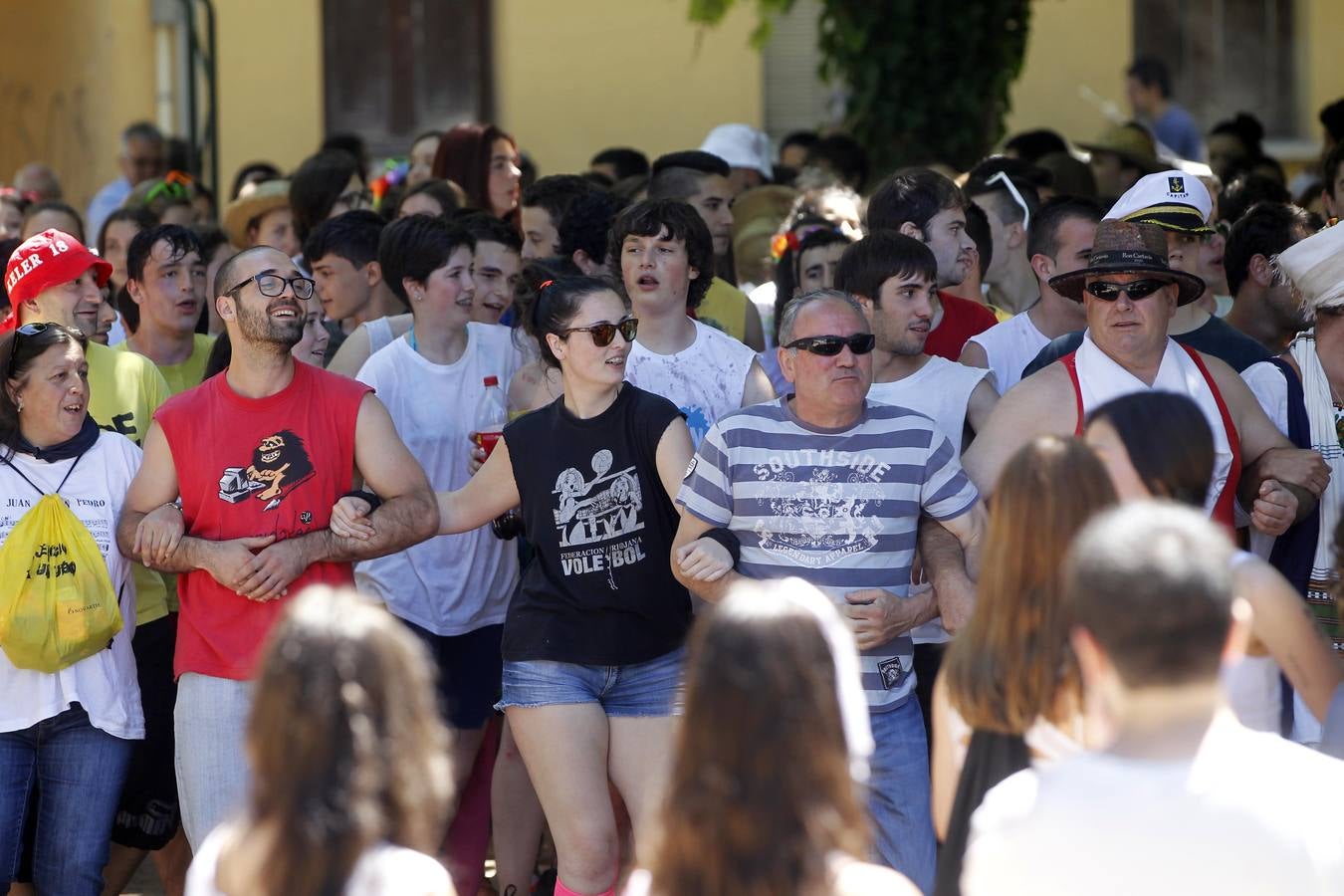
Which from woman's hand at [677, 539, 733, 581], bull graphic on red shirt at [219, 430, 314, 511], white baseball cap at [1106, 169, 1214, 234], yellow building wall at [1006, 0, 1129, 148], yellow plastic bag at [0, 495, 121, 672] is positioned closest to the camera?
woman's hand at [677, 539, 733, 581]

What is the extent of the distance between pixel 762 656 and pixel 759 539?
191 centimetres

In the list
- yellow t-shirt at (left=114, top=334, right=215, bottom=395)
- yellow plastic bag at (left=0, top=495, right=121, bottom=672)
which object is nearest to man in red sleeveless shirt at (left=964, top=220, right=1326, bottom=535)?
yellow plastic bag at (left=0, top=495, right=121, bottom=672)

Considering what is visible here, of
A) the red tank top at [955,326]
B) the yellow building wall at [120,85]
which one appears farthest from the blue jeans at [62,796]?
the yellow building wall at [120,85]

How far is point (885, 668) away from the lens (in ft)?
14.2

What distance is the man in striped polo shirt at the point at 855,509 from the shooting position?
4.28m

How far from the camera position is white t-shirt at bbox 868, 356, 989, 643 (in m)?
4.82

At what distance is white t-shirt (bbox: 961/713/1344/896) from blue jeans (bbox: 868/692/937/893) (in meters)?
1.84

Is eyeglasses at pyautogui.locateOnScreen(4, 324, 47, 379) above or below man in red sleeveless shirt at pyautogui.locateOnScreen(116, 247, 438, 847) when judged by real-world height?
above

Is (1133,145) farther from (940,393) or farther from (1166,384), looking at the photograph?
(1166,384)

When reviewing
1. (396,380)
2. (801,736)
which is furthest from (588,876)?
(801,736)

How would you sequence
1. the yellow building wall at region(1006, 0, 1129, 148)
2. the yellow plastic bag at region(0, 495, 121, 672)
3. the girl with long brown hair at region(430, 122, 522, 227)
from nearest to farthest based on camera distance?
the yellow plastic bag at region(0, 495, 121, 672) < the girl with long brown hair at region(430, 122, 522, 227) < the yellow building wall at region(1006, 0, 1129, 148)

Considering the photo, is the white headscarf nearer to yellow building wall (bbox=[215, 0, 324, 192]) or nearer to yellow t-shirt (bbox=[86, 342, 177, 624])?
yellow t-shirt (bbox=[86, 342, 177, 624])

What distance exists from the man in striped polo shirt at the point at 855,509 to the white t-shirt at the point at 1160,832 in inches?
70.3

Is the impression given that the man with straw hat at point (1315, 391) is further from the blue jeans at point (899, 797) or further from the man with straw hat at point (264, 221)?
the man with straw hat at point (264, 221)
